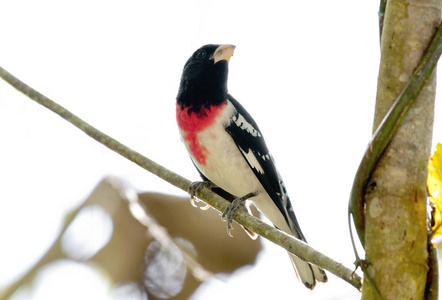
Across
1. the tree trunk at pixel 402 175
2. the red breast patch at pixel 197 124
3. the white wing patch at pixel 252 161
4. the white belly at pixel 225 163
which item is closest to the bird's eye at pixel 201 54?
the red breast patch at pixel 197 124

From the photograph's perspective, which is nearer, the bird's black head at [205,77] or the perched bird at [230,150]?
the perched bird at [230,150]

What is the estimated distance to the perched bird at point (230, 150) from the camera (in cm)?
333

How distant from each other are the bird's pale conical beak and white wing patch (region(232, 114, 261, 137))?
0.49 meters

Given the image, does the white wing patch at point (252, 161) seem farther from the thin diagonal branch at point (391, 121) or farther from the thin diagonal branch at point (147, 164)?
→ the thin diagonal branch at point (391, 121)

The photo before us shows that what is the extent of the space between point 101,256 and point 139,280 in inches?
12.1

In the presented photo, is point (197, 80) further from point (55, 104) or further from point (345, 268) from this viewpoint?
point (345, 268)

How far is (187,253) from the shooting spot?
356 cm

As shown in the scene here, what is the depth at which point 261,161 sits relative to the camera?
11.2 ft

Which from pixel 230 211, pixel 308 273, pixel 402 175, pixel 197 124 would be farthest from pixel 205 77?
pixel 402 175

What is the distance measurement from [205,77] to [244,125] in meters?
0.45

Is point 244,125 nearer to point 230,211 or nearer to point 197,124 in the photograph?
point 197,124

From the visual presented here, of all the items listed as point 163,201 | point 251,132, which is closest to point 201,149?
point 251,132

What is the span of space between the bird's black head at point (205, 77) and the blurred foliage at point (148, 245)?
0.71 m

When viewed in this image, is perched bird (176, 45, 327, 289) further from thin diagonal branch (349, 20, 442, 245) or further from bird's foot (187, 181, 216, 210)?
thin diagonal branch (349, 20, 442, 245)
